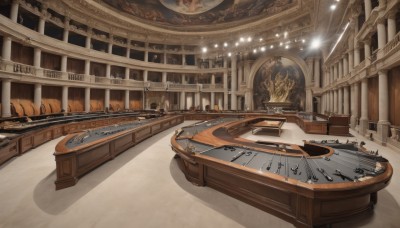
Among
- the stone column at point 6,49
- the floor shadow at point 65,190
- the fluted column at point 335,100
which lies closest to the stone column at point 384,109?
the fluted column at point 335,100

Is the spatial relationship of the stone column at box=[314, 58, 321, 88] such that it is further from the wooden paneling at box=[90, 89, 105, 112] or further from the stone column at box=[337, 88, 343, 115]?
the wooden paneling at box=[90, 89, 105, 112]

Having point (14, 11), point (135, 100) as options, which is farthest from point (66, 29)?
point (135, 100)

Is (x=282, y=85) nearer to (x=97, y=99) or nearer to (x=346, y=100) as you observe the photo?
(x=346, y=100)

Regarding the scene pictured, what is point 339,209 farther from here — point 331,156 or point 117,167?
point 117,167

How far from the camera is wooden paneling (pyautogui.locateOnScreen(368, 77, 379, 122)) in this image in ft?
27.7

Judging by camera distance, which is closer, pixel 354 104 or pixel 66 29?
pixel 354 104

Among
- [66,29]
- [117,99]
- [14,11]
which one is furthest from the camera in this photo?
[117,99]

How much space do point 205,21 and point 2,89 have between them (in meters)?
19.7

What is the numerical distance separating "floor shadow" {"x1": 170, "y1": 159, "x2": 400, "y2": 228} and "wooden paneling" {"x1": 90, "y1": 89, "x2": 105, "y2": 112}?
1744 cm

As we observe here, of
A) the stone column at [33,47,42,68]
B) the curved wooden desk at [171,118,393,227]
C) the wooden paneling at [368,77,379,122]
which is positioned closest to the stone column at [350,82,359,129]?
the wooden paneling at [368,77,379,122]

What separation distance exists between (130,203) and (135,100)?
2049 cm

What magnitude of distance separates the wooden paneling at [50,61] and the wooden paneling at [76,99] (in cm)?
223

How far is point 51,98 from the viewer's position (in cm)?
1412

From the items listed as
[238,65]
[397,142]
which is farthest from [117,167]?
[238,65]
